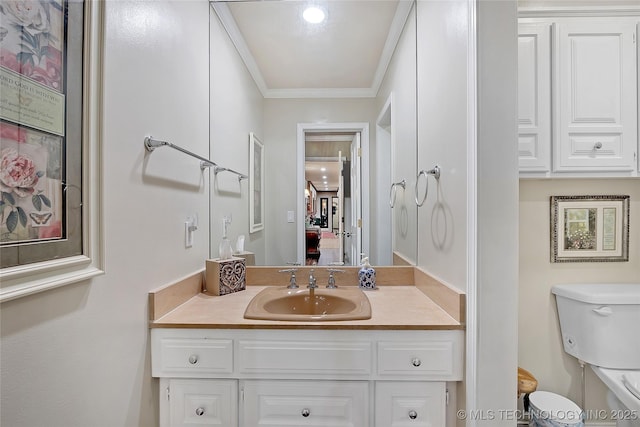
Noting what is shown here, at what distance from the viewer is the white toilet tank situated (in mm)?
1432

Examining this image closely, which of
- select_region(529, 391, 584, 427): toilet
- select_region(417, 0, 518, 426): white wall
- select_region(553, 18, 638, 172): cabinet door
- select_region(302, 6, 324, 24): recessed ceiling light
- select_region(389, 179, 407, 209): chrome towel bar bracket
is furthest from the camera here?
select_region(389, 179, 407, 209): chrome towel bar bracket

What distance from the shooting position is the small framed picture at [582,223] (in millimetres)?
1636

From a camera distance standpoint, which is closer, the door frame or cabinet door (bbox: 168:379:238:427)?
cabinet door (bbox: 168:379:238:427)

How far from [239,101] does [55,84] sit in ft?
3.73

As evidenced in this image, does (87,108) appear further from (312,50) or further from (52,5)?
(312,50)

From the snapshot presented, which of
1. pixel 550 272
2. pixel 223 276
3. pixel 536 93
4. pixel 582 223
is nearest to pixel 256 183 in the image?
pixel 223 276

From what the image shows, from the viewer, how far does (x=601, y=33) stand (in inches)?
57.7

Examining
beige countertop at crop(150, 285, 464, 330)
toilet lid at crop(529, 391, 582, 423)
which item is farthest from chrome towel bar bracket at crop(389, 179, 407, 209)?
toilet lid at crop(529, 391, 582, 423)

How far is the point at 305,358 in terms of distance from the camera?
1.11m

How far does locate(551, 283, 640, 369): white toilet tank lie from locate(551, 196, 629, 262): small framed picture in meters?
0.21

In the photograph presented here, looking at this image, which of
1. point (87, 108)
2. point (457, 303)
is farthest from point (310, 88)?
point (457, 303)

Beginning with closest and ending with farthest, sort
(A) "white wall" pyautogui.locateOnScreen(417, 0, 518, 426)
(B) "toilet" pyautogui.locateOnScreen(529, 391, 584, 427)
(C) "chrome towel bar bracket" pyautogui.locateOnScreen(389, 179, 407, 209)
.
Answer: (A) "white wall" pyautogui.locateOnScreen(417, 0, 518, 426)
(B) "toilet" pyautogui.locateOnScreen(529, 391, 584, 427)
(C) "chrome towel bar bracket" pyautogui.locateOnScreen(389, 179, 407, 209)

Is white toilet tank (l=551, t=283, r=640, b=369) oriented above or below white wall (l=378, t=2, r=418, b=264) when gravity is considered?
below

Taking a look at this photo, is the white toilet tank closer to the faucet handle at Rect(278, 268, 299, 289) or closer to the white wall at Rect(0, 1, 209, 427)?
the faucet handle at Rect(278, 268, 299, 289)
